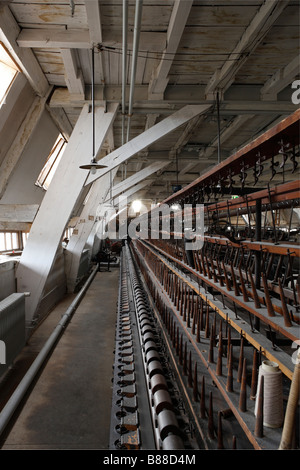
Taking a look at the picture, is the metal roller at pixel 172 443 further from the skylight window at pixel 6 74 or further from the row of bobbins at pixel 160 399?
the skylight window at pixel 6 74

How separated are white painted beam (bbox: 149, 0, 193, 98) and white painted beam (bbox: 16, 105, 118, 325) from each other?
69 centimetres

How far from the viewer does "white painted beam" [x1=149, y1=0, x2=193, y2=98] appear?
2.31 meters

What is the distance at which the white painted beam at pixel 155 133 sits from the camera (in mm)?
3984

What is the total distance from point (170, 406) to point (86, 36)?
3.11 meters

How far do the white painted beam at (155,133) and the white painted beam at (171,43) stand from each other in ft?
1.19

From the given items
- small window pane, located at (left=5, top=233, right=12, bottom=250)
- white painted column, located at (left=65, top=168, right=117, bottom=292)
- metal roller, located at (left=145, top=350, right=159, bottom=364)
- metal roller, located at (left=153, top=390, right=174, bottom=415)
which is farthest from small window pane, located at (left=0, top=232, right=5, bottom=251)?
metal roller, located at (left=153, top=390, right=174, bottom=415)

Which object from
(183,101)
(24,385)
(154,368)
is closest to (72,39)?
(183,101)

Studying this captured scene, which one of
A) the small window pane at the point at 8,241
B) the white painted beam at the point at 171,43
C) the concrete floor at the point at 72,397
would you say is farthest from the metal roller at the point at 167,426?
the small window pane at the point at 8,241

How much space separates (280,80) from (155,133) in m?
1.65

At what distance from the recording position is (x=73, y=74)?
3.51m

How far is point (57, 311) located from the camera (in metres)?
6.34

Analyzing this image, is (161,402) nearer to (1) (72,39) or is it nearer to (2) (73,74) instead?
(1) (72,39)

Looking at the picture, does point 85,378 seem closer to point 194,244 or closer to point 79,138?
point 194,244

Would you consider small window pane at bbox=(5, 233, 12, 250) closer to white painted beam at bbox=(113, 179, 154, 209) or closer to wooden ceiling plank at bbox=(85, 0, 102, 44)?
white painted beam at bbox=(113, 179, 154, 209)
